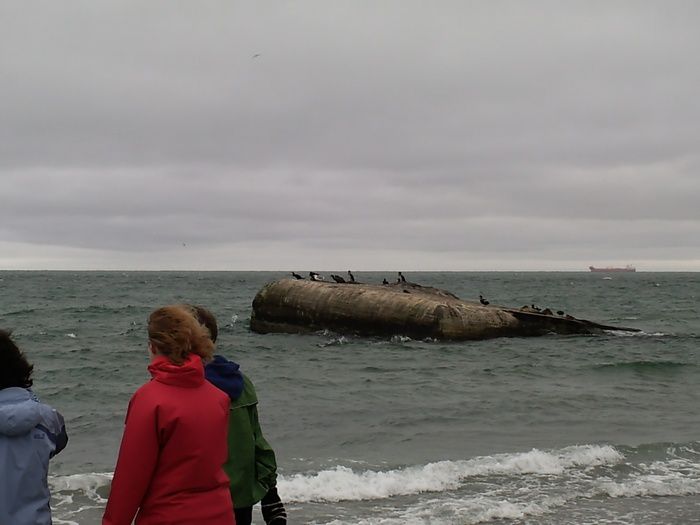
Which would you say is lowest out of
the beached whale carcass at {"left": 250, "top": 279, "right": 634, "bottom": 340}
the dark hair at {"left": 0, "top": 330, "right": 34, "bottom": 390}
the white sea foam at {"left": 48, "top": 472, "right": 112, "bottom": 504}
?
the white sea foam at {"left": 48, "top": 472, "right": 112, "bottom": 504}

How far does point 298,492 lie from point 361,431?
3.43 m

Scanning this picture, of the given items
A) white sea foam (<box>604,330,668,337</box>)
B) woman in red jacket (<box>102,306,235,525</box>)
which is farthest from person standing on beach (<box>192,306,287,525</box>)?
white sea foam (<box>604,330,668,337</box>)

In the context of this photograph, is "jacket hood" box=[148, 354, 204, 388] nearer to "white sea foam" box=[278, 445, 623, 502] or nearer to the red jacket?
the red jacket

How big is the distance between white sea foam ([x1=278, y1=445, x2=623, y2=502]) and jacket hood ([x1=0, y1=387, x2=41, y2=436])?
525 centimetres

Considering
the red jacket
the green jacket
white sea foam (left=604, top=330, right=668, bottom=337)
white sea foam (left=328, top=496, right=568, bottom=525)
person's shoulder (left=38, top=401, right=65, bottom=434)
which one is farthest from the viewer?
white sea foam (left=604, top=330, right=668, bottom=337)

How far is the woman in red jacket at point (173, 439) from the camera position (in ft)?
9.23

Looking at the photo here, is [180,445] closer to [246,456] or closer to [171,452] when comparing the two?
[171,452]

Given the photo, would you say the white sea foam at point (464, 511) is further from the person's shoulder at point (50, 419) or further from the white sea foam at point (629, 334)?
the white sea foam at point (629, 334)

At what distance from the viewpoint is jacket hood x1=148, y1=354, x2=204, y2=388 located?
2855mm

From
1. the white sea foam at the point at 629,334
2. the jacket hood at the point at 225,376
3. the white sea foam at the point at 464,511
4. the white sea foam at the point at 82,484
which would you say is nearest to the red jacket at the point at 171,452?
the jacket hood at the point at 225,376

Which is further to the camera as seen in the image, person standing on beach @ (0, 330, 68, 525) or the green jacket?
the green jacket

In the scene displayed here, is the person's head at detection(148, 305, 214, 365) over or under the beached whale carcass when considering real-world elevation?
over

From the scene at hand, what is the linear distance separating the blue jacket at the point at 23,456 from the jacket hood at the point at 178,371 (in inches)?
25.8

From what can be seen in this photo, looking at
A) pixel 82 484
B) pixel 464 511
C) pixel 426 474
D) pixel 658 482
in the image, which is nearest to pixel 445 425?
pixel 426 474
